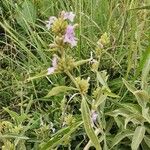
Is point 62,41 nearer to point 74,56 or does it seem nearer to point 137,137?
point 137,137

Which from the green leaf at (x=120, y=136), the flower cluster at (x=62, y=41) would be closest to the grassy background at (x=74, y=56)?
the green leaf at (x=120, y=136)

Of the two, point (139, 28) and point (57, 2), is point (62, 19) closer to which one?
point (139, 28)

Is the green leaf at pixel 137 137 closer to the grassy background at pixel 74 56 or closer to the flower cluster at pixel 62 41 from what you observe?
the grassy background at pixel 74 56

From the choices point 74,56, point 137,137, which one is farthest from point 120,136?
point 74,56

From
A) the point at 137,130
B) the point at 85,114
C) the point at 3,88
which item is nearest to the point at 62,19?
the point at 85,114

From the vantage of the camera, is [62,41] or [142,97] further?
[142,97]

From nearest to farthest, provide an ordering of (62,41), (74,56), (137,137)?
(62,41) → (137,137) → (74,56)

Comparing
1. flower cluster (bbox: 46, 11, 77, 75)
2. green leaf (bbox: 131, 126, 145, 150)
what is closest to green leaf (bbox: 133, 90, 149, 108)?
green leaf (bbox: 131, 126, 145, 150)
